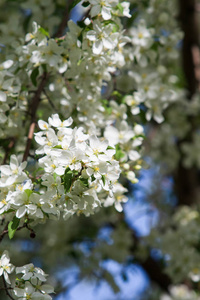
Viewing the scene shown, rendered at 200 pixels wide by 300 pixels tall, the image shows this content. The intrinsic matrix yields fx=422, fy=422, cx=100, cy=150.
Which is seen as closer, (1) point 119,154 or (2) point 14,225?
(2) point 14,225

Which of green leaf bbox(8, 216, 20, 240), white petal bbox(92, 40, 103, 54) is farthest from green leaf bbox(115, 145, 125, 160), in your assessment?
green leaf bbox(8, 216, 20, 240)

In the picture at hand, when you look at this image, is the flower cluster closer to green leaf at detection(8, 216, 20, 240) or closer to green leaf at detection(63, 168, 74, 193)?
green leaf at detection(8, 216, 20, 240)

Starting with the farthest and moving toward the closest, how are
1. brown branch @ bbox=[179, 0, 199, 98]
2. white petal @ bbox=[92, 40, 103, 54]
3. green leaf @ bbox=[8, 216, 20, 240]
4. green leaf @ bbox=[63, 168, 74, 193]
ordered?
brown branch @ bbox=[179, 0, 199, 98], white petal @ bbox=[92, 40, 103, 54], green leaf @ bbox=[8, 216, 20, 240], green leaf @ bbox=[63, 168, 74, 193]

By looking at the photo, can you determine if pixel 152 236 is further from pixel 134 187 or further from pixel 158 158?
pixel 158 158

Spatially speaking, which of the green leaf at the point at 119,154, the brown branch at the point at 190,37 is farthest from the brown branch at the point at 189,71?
the green leaf at the point at 119,154

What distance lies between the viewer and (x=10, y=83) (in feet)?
6.31

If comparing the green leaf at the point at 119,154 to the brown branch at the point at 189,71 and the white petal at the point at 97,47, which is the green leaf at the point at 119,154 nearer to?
the white petal at the point at 97,47

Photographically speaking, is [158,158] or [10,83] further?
[158,158]

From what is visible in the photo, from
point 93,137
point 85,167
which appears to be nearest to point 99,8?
point 93,137

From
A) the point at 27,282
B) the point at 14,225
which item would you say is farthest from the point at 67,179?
the point at 27,282

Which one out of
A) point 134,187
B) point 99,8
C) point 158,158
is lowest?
point 158,158

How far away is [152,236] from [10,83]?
91.0 inches

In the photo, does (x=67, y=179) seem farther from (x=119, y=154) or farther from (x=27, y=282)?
(x=119, y=154)

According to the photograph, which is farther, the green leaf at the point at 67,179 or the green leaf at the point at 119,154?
the green leaf at the point at 119,154
